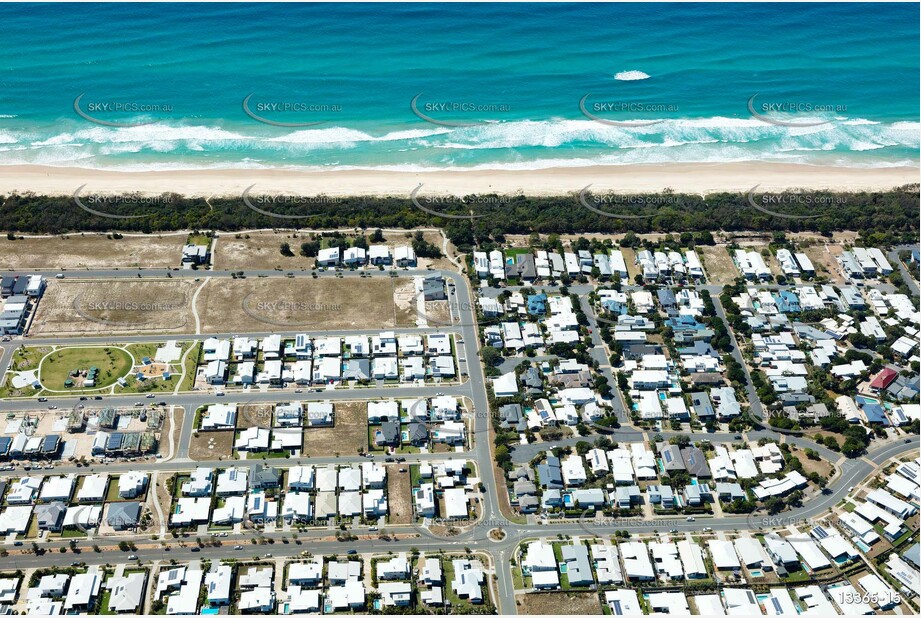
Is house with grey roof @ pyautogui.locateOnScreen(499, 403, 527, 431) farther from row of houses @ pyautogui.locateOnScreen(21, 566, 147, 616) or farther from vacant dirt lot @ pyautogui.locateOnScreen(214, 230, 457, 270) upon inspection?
row of houses @ pyautogui.locateOnScreen(21, 566, 147, 616)

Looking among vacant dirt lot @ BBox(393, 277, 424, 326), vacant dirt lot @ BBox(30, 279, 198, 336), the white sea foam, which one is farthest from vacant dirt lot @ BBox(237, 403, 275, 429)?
the white sea foam

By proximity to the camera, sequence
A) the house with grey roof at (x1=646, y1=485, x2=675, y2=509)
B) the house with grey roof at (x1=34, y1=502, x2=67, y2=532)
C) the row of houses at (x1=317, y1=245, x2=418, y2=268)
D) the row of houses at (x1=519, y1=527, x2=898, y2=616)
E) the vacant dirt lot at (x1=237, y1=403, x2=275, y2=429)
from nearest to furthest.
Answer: the row of houses at (x1=519, y1=527, x2=898, y2=616), the house with grey roof at (x1=34, y1=502, x2=67, y2=532), the house with grey roof at (x1=646, y1=485, x2=675, y2=509), the vacant dirt lot at (x1=237, y1=403, x2=275, y2=429), the row of houses at (x1=317, y1=245, x2=418, y2=268)

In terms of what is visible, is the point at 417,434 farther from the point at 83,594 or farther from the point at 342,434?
→ the point at 83,594

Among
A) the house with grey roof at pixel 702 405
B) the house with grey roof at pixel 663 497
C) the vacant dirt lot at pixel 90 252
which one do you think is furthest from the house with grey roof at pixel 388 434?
the vacant dirt lot at pixel 90 252

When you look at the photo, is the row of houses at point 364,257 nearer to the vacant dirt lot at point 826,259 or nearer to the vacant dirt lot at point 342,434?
the vacant dirt lot at point 342,434

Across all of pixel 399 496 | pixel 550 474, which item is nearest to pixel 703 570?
pixel 550 474

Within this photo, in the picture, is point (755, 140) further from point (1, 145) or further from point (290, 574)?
point (1, 145)

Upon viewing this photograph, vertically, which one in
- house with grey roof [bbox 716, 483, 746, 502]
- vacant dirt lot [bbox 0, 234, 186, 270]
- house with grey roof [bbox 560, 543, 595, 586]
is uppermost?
vacant dirt lot [bbox 0, 234, 186, 270]

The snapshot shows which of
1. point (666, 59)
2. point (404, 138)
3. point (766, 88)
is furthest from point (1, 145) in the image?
point (766, 88)
